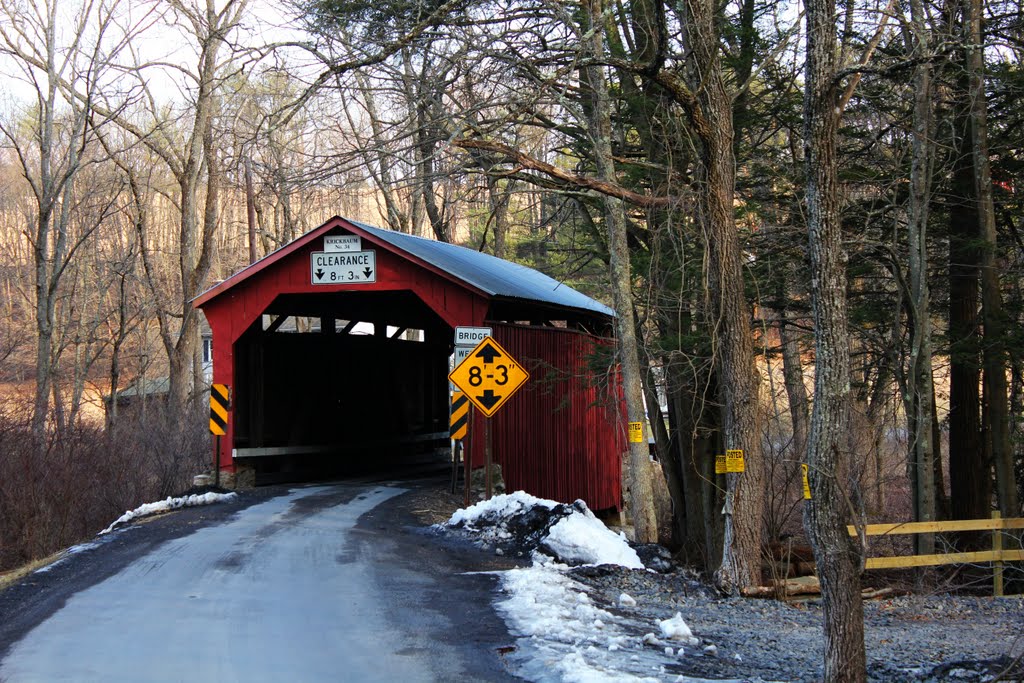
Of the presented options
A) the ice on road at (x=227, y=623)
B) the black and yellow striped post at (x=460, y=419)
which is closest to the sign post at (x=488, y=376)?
the black and yellow striped post at (x=460, y=419)

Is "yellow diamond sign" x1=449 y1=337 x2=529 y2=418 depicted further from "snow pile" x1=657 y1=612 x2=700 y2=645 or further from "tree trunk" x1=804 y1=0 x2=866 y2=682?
"tree trunk" x1=804 y1=0 x2=866 y2=682

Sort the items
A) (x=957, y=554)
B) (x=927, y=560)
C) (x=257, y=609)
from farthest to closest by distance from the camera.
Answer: (x=927, y=560), (x=957, y=554), (x=257, y=609)

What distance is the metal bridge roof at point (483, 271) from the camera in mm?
14961

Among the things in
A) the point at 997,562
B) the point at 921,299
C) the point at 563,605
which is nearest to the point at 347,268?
the point at 921,299

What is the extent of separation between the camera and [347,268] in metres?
15.3

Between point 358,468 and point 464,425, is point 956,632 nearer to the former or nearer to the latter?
point 464,425

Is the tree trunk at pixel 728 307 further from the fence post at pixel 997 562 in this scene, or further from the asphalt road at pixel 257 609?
the fence post at pixel 997 562

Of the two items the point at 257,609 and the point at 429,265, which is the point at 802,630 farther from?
the point at 429,265

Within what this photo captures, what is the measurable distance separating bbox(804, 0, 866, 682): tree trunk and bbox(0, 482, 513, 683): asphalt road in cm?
199

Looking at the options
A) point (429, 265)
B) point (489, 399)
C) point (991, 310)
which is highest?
point (429, 265)

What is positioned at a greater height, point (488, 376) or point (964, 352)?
point (964, 352)

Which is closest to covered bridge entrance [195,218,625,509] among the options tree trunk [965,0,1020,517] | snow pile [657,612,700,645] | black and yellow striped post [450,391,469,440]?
black and yellow striped post [450,391,469,440]

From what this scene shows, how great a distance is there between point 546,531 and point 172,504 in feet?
18.5

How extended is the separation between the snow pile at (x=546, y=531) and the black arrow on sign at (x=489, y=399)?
116 centimetres
